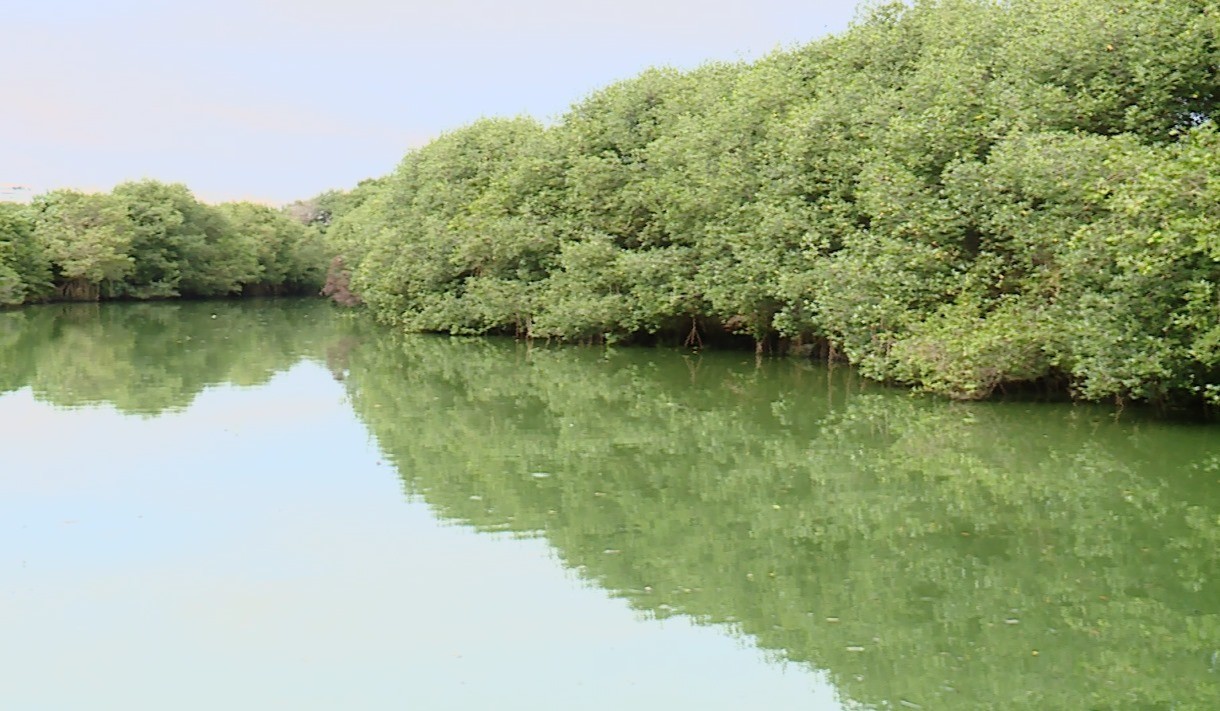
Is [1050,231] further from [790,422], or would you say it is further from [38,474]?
[38,474]

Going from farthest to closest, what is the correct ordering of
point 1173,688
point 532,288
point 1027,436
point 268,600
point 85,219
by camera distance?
1. point 85,219
2. point 532,288
3. point 1027,436
4. point 268,600
5. point 1173,688

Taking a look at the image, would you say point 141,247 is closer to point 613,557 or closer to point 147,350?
point 147,350

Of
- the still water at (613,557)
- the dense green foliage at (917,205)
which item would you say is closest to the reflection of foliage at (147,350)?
the still water at (613,557)

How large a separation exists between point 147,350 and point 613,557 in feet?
86.5

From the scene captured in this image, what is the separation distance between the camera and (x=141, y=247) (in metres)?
69.1

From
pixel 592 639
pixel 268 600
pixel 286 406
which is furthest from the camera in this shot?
pixel 286 406

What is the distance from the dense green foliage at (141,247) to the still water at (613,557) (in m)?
48.8

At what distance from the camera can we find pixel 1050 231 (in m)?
18.0

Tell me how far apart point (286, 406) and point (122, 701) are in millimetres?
13701

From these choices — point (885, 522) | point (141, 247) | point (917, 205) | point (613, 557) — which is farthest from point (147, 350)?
point (141, 247)

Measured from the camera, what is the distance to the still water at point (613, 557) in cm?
700

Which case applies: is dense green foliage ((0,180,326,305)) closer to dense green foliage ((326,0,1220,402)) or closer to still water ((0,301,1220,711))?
dense green foliage ((326,0,1220,402))

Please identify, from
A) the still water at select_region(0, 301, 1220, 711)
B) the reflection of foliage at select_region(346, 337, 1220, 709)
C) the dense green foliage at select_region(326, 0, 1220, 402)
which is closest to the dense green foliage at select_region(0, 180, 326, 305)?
the dense green foliage at select_region(326, 0, 1220, 402)

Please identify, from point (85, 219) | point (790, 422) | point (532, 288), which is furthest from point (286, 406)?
point (85, 219)
